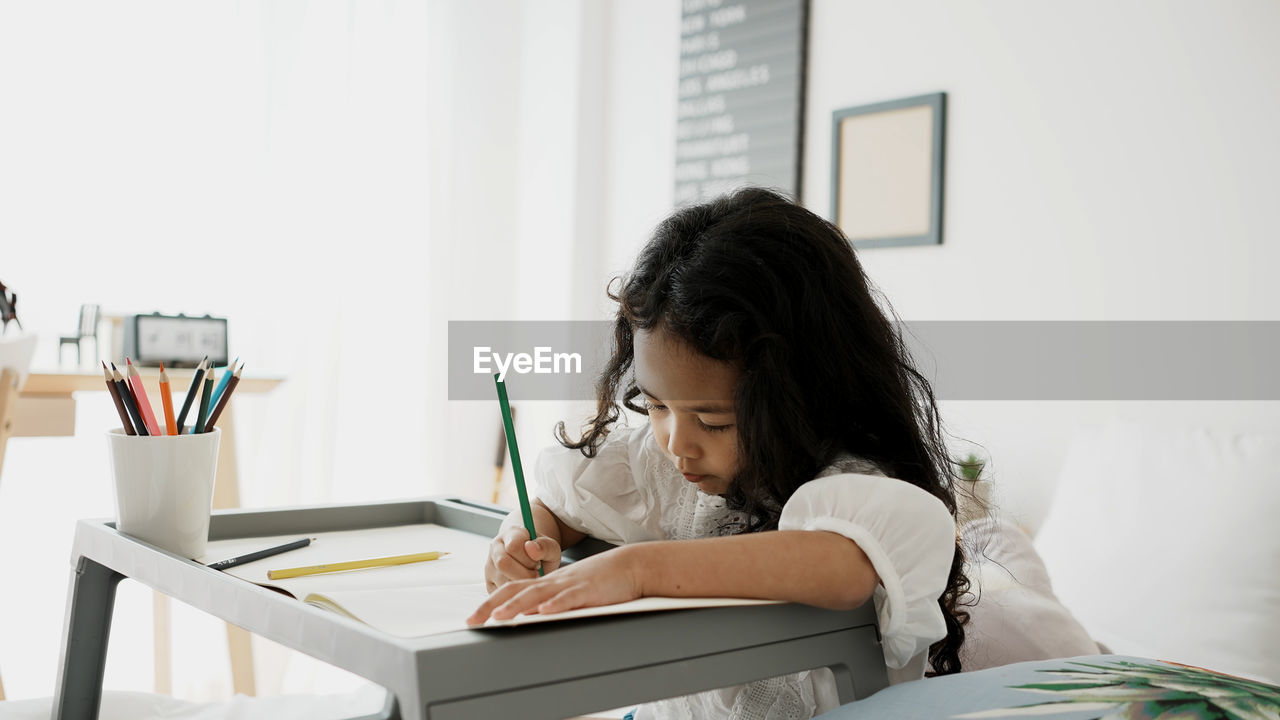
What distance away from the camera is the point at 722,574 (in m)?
0.55

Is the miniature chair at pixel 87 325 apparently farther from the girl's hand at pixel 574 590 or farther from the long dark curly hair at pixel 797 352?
the girl's hand at pixel 574 590

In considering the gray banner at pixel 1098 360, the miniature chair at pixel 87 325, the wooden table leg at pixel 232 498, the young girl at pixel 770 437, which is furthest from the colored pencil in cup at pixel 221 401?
the miniature chair at pixel 87 325

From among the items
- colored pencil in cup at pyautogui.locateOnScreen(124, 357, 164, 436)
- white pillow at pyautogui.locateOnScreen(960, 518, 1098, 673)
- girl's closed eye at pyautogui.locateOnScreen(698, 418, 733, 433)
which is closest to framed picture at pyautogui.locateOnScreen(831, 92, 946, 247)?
white pillow at pyautogui.locateOnScreen(960, 518, 1098, 673)

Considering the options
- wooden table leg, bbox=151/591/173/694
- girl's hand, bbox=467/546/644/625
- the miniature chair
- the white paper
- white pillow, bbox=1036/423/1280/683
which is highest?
the miniature chair

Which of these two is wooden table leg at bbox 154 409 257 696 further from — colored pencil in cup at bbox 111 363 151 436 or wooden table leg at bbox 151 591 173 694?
colored pencil in cup at bbox 111 363 151 436

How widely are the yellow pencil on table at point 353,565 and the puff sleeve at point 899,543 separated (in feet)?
1.09

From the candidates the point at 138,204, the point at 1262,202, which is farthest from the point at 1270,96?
the point at 138,204

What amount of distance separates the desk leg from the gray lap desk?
40mm

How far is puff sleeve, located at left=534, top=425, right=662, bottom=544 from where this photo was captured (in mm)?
864

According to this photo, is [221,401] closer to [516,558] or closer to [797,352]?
[516,558]

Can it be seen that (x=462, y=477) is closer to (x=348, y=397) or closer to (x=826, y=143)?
(x=348, y=397)

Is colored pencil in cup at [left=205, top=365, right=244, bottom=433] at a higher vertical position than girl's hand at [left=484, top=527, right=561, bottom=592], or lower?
higher

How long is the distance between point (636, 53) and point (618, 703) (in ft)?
8.73

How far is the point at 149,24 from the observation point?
7.38ft
